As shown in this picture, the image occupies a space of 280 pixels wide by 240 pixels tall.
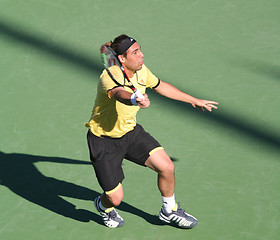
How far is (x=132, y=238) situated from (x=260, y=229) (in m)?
Answer: 1.19

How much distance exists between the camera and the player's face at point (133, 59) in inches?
213

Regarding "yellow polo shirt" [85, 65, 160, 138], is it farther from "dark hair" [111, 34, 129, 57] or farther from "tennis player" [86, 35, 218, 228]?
"dark hair" [111, 34, 129, 57]

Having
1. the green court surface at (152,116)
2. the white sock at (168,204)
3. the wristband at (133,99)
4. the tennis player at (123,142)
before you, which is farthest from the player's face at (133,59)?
the green court surface at (152,116)

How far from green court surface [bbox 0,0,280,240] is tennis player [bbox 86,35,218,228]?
0.22 meters

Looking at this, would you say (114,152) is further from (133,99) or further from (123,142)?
(133,99)

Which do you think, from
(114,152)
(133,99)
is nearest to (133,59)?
(133,99)

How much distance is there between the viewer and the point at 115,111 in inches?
219

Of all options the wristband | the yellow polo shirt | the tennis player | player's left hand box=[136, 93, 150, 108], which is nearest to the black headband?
the tennis player

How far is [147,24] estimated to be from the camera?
912 cm

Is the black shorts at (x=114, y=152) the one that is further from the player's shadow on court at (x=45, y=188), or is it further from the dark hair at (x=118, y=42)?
the dark hair at (x=118, y=42)

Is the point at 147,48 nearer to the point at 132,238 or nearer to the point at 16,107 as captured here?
the point at 16,107

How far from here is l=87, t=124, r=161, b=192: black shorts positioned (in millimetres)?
5633

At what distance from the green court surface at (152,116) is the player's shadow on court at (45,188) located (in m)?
0.01

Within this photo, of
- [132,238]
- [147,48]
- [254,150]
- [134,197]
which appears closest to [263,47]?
[147,48]
